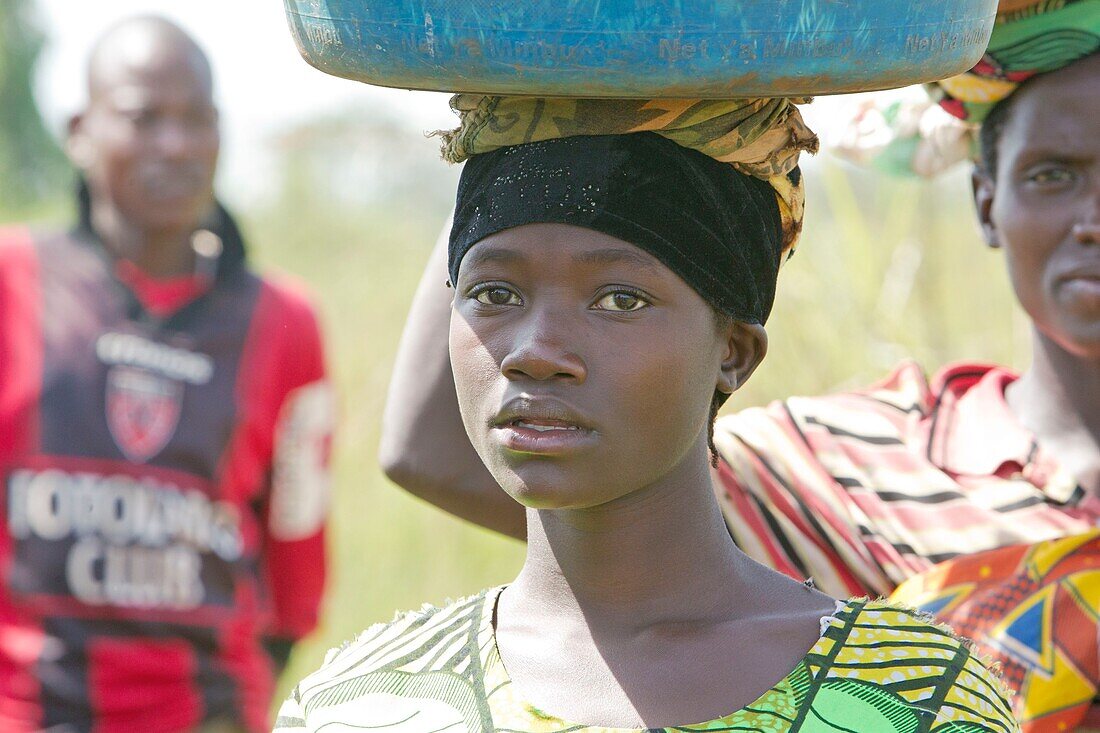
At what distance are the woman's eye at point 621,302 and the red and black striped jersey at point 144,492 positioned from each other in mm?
3252

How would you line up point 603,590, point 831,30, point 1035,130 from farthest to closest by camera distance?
point 1035,130 < point 603,590 < point 831,30

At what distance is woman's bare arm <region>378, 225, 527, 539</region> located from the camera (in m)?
3.00

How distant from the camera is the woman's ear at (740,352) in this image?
2.26m

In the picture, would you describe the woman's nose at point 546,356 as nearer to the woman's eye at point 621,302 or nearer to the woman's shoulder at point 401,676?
the woman's eye at point 621,302

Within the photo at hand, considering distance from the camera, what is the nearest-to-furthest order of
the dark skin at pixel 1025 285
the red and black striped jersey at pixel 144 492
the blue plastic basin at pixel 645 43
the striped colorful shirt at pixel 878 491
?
the blue plastic basin at pixel 645 43, the dark skin at pixel 1025 285, the striped colorful shirt at pixel 878 491, the red and black striped jersey at pixel 144 492

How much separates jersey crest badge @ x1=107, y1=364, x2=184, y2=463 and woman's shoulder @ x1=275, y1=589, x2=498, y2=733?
2.83m

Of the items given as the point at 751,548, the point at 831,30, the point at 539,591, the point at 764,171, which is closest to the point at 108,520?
the point at 751,548

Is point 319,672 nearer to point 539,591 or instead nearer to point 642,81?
point 539,591

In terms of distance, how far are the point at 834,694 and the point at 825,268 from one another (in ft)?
13.0

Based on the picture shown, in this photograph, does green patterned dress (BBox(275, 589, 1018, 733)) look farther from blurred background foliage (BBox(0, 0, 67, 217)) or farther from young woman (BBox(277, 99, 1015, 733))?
blurred background foliage (BBox(0, 0, 67, 217))

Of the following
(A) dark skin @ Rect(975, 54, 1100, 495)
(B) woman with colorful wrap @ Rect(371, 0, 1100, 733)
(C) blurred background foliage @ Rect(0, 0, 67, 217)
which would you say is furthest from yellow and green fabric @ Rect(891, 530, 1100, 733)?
(C) blurred background foliage @ Rect(0, 0, 67, 217)

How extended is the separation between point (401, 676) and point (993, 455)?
148 centimetres

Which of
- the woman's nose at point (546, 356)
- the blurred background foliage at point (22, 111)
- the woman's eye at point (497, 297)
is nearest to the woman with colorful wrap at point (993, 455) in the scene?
the woman's eye at point (497, 297)

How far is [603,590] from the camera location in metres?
2.29
